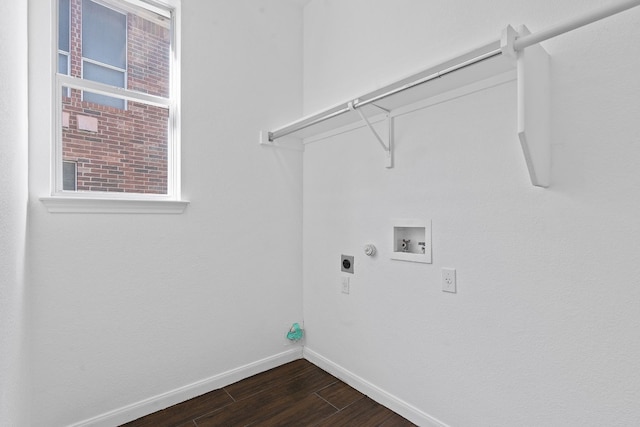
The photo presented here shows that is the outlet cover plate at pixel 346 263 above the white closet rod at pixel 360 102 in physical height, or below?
below

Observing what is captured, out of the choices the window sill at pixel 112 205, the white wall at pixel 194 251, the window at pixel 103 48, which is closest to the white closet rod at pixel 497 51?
the white wall at pixel 194 251

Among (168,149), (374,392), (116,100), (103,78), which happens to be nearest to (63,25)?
(103,78)

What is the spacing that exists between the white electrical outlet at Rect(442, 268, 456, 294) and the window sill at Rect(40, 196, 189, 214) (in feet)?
5.15

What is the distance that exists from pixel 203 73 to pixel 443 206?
1748 millimetres

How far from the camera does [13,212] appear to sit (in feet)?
3.61

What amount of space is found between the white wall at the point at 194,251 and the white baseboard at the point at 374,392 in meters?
0.29

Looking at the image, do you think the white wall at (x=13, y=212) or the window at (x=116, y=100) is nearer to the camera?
the white wall at (x=13, y=212)

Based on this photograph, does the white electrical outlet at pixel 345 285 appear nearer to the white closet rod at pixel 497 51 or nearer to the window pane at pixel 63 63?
the white closet rod at pixel 497 51

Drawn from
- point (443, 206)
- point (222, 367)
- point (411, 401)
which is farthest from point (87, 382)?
point (443, 206)

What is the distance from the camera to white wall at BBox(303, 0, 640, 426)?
3.78 ft

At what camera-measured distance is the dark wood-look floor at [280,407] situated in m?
1.79

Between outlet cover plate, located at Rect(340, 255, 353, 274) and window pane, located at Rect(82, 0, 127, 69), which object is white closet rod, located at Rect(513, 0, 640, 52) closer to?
outlet cover plate, located at Rect(340, 255, 353, 274)

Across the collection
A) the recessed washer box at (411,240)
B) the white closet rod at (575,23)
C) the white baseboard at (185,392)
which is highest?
the white closet rod at (575,23)

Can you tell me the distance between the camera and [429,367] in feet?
5.61
